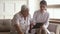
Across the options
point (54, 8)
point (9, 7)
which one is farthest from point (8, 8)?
point (54, 8)

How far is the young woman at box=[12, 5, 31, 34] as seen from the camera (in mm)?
3114

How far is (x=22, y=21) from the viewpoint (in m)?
3.23

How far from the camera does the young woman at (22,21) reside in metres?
3.11

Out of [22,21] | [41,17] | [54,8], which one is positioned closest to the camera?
[22,21]

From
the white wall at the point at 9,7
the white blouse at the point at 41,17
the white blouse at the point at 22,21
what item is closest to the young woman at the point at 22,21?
the white blouse at the point at 22,21

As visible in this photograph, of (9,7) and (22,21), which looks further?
(9,7)

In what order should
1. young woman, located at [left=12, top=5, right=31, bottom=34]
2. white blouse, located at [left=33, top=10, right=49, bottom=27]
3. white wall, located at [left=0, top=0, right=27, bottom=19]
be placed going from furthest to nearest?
white wall, located at [left=0, top=0, right=27, bottom=19]
white blouse, located at [left=33, top=10, right=49, bottom=27]
young woman, located at [left=12, top=5, right=31, bottom=34]

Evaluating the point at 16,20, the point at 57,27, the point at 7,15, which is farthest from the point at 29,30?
the point at 7,15

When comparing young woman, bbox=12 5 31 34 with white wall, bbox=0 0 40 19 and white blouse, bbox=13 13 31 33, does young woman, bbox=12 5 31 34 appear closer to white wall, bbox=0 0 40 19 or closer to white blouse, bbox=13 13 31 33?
white blouse, bbox=13 13 31 33

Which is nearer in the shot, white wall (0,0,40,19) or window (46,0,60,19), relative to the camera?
window (46,0,60,19)

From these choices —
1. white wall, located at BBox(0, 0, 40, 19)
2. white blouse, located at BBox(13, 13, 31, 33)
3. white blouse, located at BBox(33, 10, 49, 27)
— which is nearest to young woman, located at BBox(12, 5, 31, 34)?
white blouse, located at BBox(13, 13, 31, 33)

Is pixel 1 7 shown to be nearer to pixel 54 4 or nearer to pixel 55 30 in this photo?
pixel 54 4

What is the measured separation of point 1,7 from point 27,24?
232 cm

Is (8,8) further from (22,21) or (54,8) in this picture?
(22,21)
